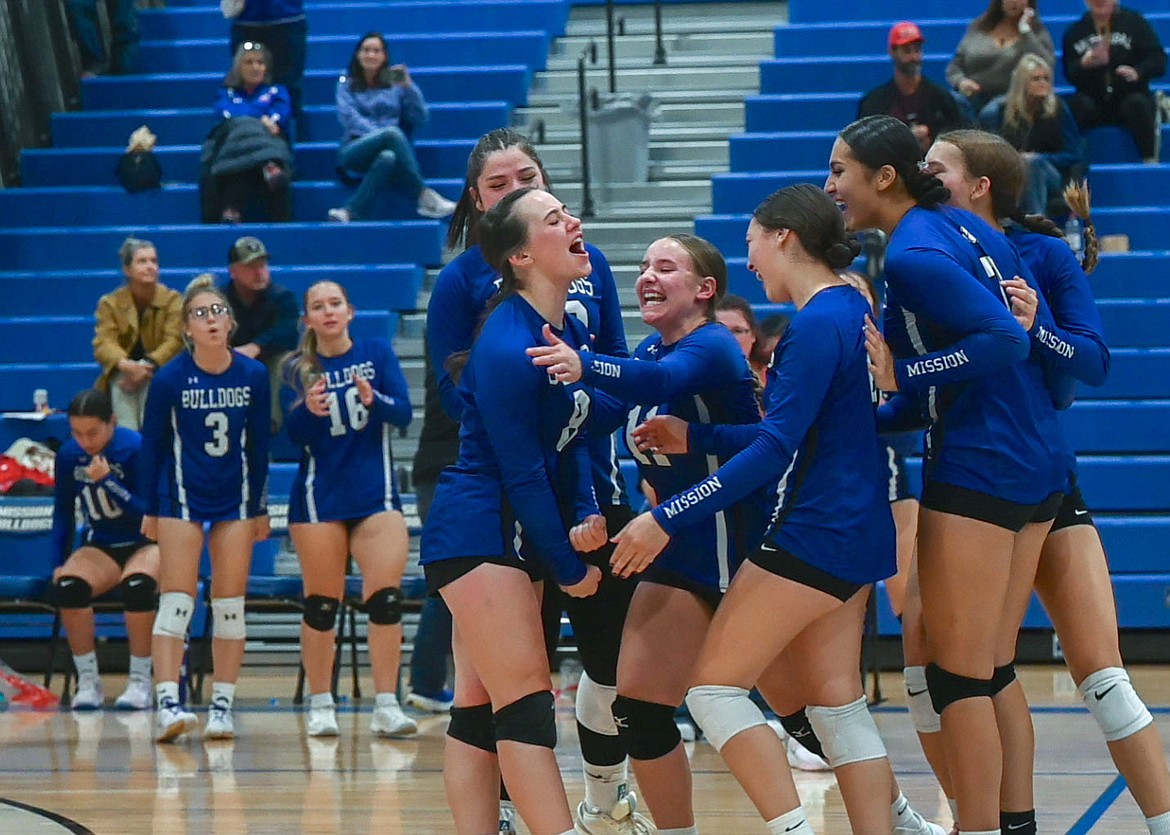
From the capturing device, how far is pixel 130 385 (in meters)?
8.45

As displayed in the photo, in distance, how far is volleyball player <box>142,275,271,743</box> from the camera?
6500mm

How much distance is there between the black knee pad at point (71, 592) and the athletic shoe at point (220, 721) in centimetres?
118

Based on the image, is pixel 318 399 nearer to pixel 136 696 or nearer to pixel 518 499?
pixel 136 696

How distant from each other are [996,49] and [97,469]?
517 centimetres

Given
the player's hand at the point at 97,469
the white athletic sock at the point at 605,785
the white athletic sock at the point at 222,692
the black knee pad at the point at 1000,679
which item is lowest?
the white athletic sock at the point at 222,692

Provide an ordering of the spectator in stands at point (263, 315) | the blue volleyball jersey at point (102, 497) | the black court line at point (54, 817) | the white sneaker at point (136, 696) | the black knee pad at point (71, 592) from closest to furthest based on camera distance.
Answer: the black court line at point (54, 817) → the white sneaker at point (136, 696) → the black knee pad at point (71, 592) → the blue volleyball jersey at point (102, 497) → the spectator in stands at point (263, 315)

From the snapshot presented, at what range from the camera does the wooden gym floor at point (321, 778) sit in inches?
190

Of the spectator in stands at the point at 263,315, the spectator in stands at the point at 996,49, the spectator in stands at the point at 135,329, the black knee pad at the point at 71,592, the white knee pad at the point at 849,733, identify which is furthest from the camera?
the spectator in stands at the point at 996,49

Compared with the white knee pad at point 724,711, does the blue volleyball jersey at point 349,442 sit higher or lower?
lower

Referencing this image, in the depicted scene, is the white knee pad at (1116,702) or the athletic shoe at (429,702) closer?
the white knee pad at (1116,702)

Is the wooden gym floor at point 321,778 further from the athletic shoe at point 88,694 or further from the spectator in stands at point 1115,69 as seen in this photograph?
the spectator in stands at point 1115,69

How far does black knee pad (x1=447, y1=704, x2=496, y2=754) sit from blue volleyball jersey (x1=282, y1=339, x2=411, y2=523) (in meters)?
2.73

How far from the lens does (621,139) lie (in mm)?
9969

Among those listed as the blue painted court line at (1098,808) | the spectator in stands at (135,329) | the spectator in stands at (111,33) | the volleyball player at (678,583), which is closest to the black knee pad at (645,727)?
the volleyball player at (678,583)
